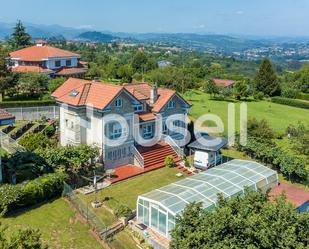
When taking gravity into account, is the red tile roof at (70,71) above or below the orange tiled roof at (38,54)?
below

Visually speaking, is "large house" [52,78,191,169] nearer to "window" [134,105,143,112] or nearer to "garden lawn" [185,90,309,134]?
"window" [134,105,143,112]

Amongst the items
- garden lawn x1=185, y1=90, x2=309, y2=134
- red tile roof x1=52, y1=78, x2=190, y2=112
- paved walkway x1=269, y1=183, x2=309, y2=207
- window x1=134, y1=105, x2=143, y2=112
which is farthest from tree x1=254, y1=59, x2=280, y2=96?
paved walkway x1=269, y1=183, x2=309, y2=207

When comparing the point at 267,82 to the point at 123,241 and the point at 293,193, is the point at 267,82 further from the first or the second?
the point at 123,241

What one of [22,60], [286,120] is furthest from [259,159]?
[22,60]

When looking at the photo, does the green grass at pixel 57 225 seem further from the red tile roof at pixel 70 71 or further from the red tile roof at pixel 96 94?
the red tile roof at pixel 70 71

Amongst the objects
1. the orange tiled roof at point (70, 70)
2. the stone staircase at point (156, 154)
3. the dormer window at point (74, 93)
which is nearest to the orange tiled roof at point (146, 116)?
the stone staircase at point (156, 154)

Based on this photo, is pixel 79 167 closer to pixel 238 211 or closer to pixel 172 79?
pixel 238 211
